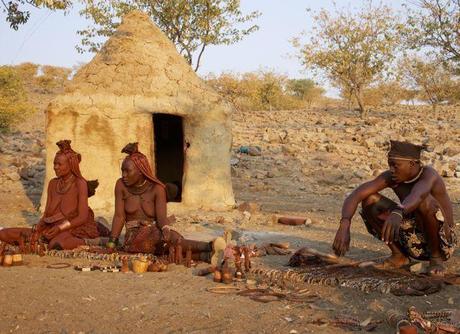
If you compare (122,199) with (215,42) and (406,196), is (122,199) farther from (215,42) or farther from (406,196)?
(215,42)

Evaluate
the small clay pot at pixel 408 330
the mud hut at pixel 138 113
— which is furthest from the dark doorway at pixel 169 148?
the small clay pot at pixel 408 330

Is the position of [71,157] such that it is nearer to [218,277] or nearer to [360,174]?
[218,277]

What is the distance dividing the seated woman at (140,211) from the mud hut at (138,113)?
9.49ft

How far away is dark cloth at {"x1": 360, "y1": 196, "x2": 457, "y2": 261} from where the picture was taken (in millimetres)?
4838

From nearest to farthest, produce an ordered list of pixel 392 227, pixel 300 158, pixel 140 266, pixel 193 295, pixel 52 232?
pixel 193 295
pixel 392 227
pixel 140 266
pixel 52 232
pixel 300 158

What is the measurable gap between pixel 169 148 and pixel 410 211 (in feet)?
27.7

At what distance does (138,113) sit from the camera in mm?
8992

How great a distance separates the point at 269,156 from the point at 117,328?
12.4 metres

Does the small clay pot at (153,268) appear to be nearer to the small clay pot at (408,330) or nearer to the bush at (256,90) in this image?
the small clay pot at (408,330)

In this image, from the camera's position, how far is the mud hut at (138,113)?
891 centimetres

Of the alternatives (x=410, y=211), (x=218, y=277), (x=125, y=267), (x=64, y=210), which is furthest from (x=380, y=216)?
(x=64, y=210)

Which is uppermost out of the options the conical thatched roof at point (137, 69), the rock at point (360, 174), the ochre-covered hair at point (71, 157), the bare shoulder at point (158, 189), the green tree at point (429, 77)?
the green tree at point (429, 77)

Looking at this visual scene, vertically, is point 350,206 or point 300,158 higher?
point 300,158

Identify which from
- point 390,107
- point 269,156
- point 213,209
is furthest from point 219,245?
point 390,107
